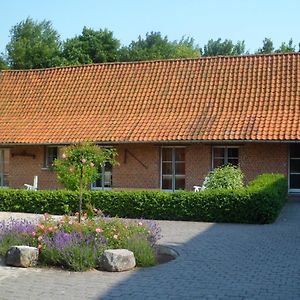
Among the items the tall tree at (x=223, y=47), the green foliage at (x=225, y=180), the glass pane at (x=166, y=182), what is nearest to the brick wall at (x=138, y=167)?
the glass pane at (x=166, y=182)

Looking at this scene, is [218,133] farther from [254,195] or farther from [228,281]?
[228,281]

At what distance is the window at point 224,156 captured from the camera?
2369cm

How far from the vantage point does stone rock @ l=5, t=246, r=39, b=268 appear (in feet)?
33.4

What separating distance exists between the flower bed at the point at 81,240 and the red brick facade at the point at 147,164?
1247cm

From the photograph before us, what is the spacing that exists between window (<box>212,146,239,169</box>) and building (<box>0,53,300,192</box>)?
44mm

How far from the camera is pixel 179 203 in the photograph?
1706 centimetres

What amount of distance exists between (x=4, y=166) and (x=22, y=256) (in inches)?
725

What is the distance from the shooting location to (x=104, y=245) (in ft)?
33.9

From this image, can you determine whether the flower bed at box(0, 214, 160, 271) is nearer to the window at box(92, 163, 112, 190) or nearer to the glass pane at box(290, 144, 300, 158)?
the glass pane at box(290, 144, 300, 158)

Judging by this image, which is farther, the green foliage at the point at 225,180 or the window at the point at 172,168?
the window at the point at 172,168

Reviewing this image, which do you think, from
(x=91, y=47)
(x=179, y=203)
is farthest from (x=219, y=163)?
(x=91, y=47)

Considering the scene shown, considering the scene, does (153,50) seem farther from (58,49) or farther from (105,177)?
(105,177)

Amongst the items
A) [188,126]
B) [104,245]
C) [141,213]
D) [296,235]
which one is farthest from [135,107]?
[104,245]

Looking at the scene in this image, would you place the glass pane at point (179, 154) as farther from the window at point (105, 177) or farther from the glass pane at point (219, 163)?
the window at point (105, 177)
